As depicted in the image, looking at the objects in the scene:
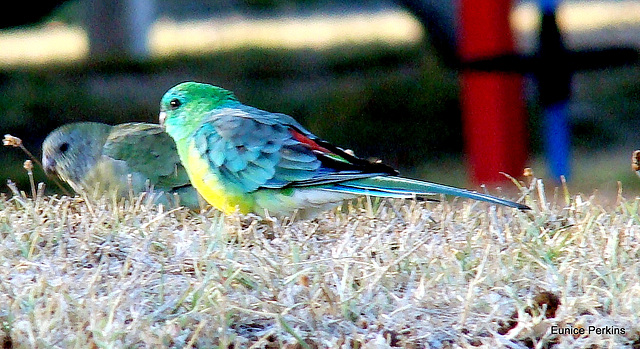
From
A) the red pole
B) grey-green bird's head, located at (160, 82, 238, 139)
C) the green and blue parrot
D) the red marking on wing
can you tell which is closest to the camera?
the green and blue parrot

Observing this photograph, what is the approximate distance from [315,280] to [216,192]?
1.17 meters

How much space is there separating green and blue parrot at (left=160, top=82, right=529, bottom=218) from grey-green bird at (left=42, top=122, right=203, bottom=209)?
17.7 inches

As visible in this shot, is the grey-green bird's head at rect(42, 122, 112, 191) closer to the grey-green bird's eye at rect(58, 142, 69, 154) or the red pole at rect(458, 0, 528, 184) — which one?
the grey-green bird's eye at rect(58, 142, 69, 154)

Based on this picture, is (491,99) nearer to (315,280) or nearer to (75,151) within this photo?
(75,151)

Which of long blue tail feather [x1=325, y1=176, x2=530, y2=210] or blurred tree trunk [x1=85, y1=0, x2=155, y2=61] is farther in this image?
blurred tree trunk [x1=85, y1=0, x2=155, y2=61]

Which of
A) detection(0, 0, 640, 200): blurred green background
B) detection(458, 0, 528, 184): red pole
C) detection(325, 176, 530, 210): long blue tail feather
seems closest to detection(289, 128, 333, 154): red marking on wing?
detection(325, 176, 530, 210): long blue tail feather

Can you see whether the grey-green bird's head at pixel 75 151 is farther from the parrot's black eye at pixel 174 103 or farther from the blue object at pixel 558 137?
the blue object at pixel 558 137

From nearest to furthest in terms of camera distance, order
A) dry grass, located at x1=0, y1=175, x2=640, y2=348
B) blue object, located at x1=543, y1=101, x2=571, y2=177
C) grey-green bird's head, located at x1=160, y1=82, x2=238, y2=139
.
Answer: dry grass, located at x1=0, y1=175, x2=640, y2=348 → grey-green bird's head, located at x1=160, y1=82, x2=238, y2=139 → blue object, located at x1=543, y1=101, x2=571, y2=177

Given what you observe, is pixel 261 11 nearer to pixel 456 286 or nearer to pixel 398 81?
pixel 398 81

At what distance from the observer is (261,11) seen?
62.2 feet

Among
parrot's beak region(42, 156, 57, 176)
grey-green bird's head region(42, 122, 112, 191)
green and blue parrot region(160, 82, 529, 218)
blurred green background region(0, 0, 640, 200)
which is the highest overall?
green and blue parrot region(160, 82, 529, 218)

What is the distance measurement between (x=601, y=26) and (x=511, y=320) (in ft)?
44.3

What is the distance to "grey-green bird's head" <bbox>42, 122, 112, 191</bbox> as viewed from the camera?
5027 mm

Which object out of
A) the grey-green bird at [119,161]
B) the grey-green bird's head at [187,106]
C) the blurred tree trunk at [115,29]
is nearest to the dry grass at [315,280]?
the grey-green bird's head at [187,106]
